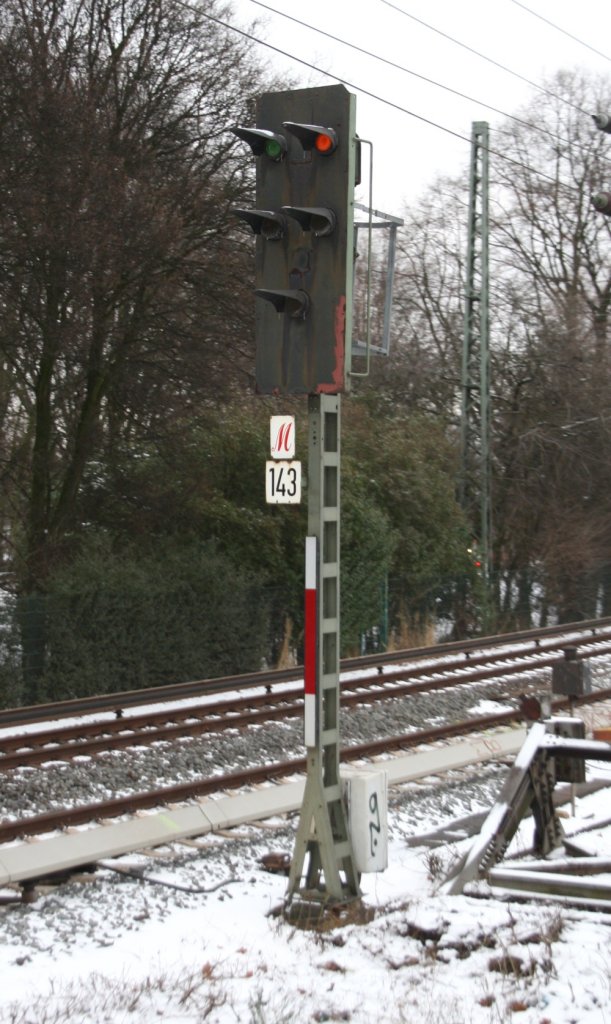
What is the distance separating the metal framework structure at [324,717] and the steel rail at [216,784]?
2.68m

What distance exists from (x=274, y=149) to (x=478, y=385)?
2111cm

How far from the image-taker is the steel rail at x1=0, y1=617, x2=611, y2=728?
1538 cm

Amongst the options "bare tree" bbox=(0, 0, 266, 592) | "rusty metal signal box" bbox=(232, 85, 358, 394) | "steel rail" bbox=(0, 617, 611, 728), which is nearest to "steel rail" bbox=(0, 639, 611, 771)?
"steel rail" bbox=(0, 617, 611, 728)

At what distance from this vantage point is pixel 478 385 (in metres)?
28.4

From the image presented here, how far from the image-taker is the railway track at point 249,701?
13.3 meters

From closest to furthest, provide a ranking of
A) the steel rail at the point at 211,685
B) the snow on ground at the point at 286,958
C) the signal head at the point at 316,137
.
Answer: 1. the snow on ground at the point at 286,958
2. the signal head at the point at 316,137
3. the steel rail at the point at 211,685

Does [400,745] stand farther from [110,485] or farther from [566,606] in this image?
[566,606]

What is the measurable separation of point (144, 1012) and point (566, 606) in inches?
1025

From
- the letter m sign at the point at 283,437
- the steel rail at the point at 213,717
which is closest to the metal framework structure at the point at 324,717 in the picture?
the letter m sign at the point at 283,437

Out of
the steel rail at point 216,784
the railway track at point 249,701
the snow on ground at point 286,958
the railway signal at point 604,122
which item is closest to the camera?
the snow on ground at point 286,958

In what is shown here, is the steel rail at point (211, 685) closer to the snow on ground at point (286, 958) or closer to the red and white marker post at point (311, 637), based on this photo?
the snow on ground at point (286, 958)

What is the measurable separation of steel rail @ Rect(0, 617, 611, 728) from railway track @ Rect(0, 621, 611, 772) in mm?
22

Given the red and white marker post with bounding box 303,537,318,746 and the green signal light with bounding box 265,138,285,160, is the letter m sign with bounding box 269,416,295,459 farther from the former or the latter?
the green signal light with bounding box 265,138,285,160

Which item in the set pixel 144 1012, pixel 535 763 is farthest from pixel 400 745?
pixel 144 1012
